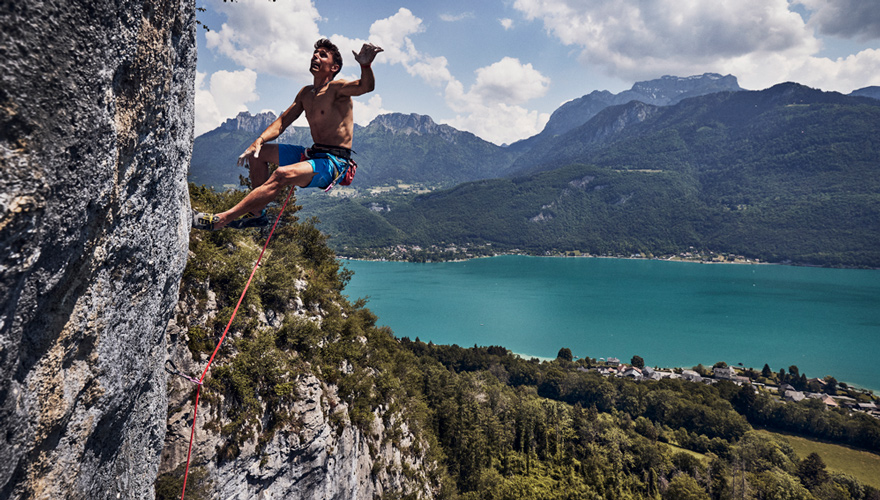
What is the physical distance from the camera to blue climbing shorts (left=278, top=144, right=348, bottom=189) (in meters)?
4.30

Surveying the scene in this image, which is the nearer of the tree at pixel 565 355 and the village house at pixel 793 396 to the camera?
the village house at pixel 793 396

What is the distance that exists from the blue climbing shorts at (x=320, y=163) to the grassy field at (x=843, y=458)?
55994 millimetres

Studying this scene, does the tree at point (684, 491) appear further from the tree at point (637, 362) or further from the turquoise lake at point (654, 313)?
the turquoise lake at point (654, 313)

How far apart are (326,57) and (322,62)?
109 millimetres

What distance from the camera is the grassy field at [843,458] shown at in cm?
3750

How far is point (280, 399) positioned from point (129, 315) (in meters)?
4.69

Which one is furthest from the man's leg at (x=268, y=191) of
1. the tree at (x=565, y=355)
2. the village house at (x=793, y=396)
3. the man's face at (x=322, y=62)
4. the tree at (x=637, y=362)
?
the village house at (x=793, y=396)

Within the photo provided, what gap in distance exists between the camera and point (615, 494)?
27469mm

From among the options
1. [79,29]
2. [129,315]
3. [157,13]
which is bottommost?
[129,315]

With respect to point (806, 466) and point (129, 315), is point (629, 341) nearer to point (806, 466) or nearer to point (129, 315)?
point (806, 466)

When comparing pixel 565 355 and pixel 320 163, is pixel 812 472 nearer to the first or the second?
pixel 565 355

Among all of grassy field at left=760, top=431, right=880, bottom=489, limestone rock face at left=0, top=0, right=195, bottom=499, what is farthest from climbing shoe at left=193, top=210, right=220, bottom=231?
grassy field at left=760, top=431, right=880, bottom=489

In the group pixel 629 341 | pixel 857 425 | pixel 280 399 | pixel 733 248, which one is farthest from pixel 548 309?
pixel 733 248

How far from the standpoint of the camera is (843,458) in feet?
133
